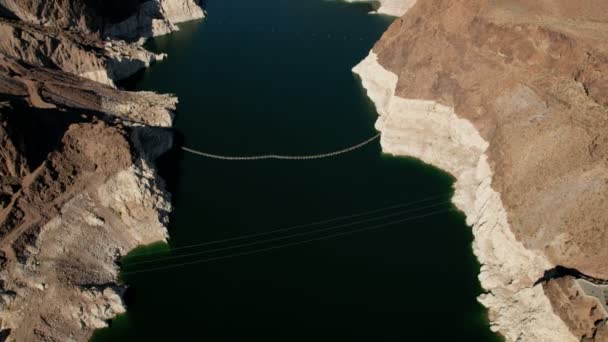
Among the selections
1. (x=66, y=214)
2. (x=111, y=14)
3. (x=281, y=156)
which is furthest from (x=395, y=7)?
(x=66, y=214)

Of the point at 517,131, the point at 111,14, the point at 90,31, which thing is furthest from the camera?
the point at 111,14

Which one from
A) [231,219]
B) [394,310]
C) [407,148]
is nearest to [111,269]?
[231,219]

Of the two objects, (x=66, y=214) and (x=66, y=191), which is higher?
(x=66, y=191)

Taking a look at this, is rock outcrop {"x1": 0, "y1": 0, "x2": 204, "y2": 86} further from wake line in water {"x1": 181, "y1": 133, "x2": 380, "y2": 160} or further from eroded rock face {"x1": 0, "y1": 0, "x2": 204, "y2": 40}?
wake line in water {"x1": 181, "y1": 133, "x2": 380, "y2": 160}

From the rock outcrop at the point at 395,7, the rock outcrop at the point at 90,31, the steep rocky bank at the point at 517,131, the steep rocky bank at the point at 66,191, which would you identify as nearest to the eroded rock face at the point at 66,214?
the steep rocky bank at the point at 66,191

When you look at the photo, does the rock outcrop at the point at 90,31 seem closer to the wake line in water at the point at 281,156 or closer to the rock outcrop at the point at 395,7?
the wake line in water at the point at 281,156

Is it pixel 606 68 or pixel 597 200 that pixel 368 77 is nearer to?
pixel 606 68

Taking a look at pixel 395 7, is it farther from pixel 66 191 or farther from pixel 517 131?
pixel 66 191
